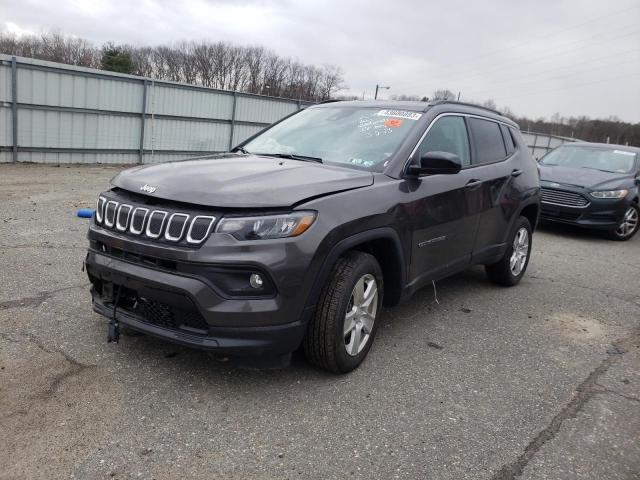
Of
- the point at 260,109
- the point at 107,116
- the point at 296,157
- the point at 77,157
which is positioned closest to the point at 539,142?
the point at 260,109

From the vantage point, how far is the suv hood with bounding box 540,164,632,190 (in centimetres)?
938

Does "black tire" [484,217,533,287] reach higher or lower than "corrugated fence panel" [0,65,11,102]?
lower

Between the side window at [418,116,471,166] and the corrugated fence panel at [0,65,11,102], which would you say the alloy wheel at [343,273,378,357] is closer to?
the side window at [418,116,471,166]

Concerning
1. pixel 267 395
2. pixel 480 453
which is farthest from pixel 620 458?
pixel 267 395

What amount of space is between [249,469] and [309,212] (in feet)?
4.35

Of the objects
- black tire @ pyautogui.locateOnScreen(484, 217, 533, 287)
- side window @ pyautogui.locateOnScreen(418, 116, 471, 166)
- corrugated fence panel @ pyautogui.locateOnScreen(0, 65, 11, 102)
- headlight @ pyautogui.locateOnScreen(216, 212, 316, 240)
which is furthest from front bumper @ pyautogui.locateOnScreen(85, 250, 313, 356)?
corrugated fence panel @ pyautogui.locateOnScreen(0, 65, 11, 102)

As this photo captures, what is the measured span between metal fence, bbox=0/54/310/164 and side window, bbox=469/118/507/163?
11072 millimetres

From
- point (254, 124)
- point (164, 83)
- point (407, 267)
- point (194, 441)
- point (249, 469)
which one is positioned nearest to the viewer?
point (249, 469)

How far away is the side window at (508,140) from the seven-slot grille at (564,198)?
4.30 m

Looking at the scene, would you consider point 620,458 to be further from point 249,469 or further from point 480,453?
point 249,469

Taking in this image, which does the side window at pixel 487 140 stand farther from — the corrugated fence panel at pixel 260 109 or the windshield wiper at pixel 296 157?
the corrugated fence panel at pixel 260 109

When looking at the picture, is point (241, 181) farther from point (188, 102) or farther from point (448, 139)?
point (188, 102)

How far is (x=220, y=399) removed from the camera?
3088mm

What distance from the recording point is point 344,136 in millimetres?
4125
